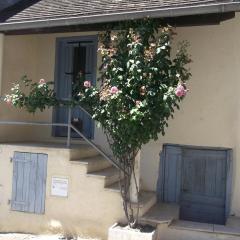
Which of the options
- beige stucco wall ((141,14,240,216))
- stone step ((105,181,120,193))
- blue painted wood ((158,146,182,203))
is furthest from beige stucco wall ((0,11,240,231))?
stone step ((105,181,120,193))

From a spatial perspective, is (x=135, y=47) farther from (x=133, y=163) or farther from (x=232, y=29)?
(x=232, y=29)

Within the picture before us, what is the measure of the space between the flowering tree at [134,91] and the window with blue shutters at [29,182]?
1423mm

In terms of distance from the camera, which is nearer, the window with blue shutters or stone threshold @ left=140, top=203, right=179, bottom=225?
stone threshold @ left=140, top=203, right=179, bottom=225

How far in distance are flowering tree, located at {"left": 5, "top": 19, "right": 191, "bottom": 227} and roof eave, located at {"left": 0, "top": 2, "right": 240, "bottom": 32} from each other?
0.16 m

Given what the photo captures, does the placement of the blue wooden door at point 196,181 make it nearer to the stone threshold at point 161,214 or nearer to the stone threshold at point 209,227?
the stone threshold at point 161,214

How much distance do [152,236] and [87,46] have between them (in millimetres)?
4299

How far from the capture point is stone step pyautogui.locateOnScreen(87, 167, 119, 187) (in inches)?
276

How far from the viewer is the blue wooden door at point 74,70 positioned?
888cm

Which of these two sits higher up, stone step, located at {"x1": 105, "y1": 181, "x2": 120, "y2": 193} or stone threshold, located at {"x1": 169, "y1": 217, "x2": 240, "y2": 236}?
stone step, located at {"x1": 105, "y1": 181, "x2": 120, "y2": 193}

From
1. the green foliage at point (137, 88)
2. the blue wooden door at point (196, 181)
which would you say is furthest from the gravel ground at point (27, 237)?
the blue wooden door at point (196, 181)

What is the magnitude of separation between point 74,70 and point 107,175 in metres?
2.81

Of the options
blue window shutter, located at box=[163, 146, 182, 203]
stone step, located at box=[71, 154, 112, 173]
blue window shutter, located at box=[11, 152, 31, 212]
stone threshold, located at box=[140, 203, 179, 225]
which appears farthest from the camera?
blue window shutter, located at box=[163, 146, 182, 203]

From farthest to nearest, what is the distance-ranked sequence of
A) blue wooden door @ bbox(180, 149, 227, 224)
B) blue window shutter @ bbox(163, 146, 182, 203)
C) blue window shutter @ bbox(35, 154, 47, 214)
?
blue window shutter @ bbox(163, 146, 182, 203), blue wooden door @ bbox(180, 149, 227, 224), blue window shutter @ bbox(35, 154, 47, 214)

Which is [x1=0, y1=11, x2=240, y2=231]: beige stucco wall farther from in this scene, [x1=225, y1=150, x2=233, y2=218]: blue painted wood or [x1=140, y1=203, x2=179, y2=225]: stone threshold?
[x1=140, y1=203, x2=179, y2=225]: stone threshold
